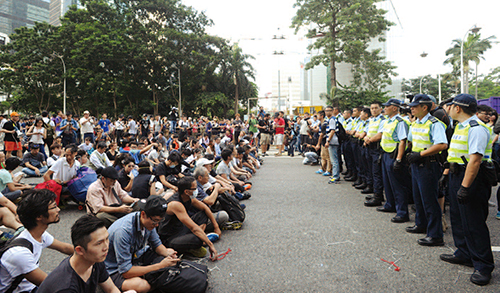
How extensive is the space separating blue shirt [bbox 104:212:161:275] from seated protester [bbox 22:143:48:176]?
25.4 ft

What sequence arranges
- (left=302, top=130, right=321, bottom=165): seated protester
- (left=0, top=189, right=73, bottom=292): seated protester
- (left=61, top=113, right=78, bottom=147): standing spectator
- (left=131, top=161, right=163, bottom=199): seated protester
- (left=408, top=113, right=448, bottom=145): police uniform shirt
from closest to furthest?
(left=0, top=189, right=73, bottom=292): seated protester < (left=408, top=113, right=448, bottom=145): police uniform shirt < (left=131, top=161, right=163, bottom=199): seated protester < (left=61, top=113, right=78, bottom=147): standing spectator < (left=302, top=130, right=321, bottom=165): seated protester

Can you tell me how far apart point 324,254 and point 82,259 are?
2.90 metres

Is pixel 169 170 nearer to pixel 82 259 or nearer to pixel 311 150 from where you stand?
pixel 82 259

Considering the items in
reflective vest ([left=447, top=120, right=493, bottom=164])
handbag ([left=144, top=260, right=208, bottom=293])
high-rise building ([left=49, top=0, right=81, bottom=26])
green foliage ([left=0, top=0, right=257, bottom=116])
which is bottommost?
handbag ([left=144, top=260, right=208, bottom=293])

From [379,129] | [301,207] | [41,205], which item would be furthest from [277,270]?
[379,129]

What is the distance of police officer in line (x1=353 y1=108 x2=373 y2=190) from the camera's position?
7523 millimetres

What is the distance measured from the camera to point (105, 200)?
4.80m

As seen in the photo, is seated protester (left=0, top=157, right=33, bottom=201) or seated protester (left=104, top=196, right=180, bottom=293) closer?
seated protester (left=104, top=196, right=180, bottom=293)

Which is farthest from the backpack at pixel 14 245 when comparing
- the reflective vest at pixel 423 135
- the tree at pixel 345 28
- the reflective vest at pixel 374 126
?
the tree at pixel 345 28

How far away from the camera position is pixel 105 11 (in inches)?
1258

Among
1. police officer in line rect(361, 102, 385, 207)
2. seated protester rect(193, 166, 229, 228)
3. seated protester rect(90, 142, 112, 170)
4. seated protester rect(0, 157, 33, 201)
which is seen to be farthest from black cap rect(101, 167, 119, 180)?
police officer in line rect(361, 102, 385, 207)

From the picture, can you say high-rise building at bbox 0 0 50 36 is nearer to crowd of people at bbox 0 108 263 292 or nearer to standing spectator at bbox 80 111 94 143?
standing spectator at bbox 80 111 94 143

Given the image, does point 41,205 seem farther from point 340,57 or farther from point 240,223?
point 340,57

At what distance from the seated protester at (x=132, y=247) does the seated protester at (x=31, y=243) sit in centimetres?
53
